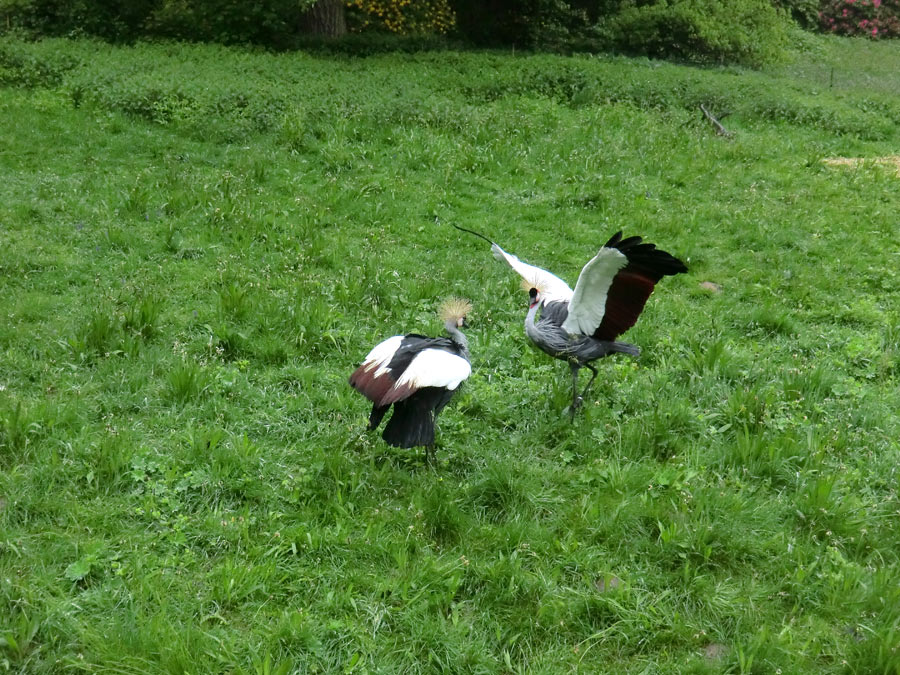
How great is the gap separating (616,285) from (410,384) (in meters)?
1.45

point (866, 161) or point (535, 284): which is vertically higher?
point (866, 161)

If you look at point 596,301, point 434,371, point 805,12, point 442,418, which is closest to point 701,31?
point 805,12

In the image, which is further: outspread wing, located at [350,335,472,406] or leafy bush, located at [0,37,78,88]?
leafy bush, located at [0,37,78,88]

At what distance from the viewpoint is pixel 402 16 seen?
18.0 meters

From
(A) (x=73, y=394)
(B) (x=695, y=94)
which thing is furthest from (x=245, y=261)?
(B) (x=695, y=94)

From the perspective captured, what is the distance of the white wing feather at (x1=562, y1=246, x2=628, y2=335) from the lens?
4.43m

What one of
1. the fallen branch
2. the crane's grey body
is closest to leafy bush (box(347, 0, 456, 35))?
the fallen branch

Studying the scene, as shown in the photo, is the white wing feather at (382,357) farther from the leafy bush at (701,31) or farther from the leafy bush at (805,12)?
the leafy bush at (805,12)

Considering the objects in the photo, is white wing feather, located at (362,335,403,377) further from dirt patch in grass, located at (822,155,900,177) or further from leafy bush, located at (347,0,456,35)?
leafy bush, located at (347,0,456,35)

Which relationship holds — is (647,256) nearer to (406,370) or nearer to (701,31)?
(406,370)

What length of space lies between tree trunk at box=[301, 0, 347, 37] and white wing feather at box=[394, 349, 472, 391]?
513 inches

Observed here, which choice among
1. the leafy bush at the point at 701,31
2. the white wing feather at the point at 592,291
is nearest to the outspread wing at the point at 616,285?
the white wing feather at the point at 592,291

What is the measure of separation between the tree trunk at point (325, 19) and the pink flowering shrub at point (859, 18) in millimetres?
17989

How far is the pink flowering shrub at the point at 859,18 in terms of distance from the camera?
25797 mm
